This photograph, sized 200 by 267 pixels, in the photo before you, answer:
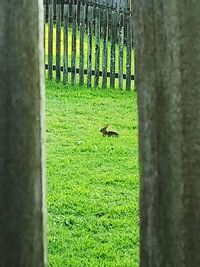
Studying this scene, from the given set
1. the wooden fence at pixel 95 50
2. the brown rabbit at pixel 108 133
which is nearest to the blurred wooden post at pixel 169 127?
the brown rabbit at pixel 108 133

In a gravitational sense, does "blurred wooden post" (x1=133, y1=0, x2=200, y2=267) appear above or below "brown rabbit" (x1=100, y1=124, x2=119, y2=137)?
above

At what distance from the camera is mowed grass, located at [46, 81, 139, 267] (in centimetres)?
496

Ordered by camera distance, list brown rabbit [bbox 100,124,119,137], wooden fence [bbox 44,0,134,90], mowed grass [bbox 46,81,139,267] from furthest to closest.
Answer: wooden fence [bbox 44,0,134,90], brown rabbit [bbox 100,124,119,137], mowed grass [bbox 46,81,139,267]

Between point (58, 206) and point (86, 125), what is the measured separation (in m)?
3.46

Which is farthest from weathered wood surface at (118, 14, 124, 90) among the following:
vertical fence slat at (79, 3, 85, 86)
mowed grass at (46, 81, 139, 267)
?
mowed grass at (46, 81, 139, 267)

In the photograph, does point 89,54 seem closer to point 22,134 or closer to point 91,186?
point 91,186

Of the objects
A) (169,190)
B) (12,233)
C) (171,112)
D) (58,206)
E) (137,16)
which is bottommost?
(58,206)

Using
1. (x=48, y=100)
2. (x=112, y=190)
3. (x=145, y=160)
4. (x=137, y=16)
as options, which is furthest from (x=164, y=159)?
(x=48, y=100)

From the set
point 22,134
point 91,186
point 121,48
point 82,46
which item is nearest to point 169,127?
point 22,134

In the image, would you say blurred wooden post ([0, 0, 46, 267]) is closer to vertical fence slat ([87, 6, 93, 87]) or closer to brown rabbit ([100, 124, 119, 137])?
brown rabbit ([100, 124, 119, 137])

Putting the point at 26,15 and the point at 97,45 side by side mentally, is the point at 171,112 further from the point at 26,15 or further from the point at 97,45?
the point at 97,45

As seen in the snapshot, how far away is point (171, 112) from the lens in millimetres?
1645

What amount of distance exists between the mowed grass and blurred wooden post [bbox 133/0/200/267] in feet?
9.76

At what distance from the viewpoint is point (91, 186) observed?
6574mm
